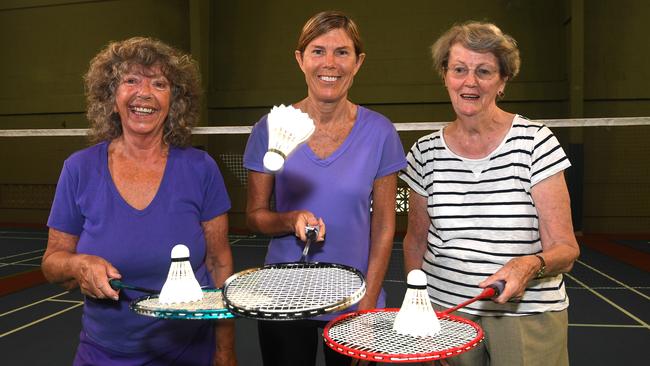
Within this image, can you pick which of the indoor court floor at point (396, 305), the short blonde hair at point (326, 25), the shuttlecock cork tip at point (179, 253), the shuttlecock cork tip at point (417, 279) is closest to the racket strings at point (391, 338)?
the shuttlecock cork tip at point (417, 279)

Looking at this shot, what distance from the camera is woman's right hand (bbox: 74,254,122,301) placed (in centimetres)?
172

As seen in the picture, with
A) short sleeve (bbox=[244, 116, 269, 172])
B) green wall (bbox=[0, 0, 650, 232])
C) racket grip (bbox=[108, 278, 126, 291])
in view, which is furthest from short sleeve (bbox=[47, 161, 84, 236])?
green wall (bbox=[0, 0, 650, 232])

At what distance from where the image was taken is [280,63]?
39.7 ft

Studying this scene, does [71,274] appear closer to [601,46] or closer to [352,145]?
[352,145]

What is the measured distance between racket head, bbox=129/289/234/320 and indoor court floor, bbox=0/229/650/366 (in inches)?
108

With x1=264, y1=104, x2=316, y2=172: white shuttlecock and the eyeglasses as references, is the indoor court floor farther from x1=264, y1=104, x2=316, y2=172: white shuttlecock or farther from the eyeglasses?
the eyeglasses

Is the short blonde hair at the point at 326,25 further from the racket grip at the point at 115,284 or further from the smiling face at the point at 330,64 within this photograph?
the racket grip at the point at 115,284

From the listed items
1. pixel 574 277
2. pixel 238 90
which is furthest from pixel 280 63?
pixel 574 277

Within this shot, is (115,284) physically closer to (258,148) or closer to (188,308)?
(188,308)

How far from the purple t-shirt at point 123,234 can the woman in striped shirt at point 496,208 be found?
40.3 inches

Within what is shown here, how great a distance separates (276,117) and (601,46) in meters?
11.0

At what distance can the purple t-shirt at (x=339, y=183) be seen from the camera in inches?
80.8

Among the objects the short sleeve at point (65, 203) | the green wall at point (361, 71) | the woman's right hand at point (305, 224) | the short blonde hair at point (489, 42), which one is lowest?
the woman's right hand at point (305, 224)

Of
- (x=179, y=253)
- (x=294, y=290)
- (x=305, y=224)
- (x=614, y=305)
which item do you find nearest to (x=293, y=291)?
(x=294, y=290)
